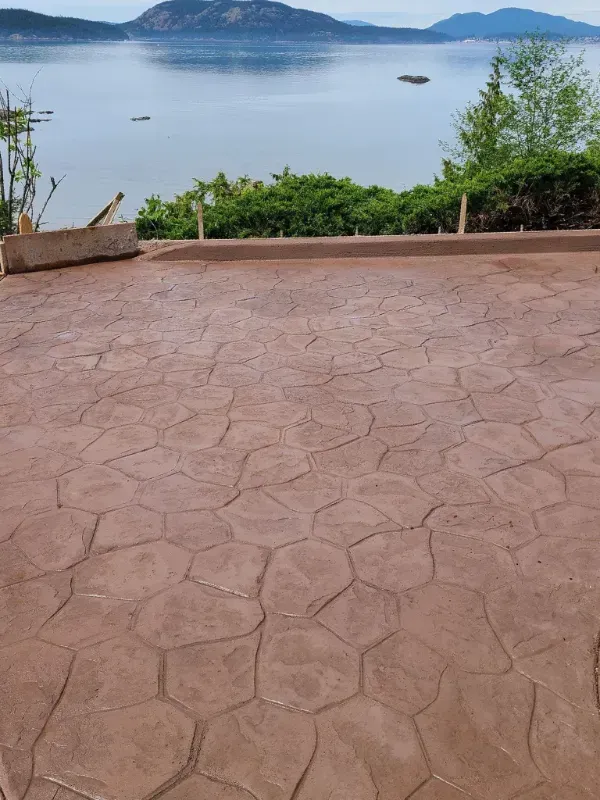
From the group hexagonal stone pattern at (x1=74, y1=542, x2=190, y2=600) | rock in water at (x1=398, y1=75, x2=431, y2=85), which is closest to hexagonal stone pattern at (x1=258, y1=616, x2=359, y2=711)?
hexagonal stone pattern at (x1=74, y1=542, x2=190, y2=600)

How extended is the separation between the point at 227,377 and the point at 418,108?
10374 cm

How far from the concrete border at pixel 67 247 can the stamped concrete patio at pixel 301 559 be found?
164cm

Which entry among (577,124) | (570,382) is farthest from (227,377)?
(577,124)

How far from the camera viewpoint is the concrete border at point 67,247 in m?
7.77

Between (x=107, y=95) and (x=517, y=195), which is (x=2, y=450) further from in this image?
(x=107, y=95)

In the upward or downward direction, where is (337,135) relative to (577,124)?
downward

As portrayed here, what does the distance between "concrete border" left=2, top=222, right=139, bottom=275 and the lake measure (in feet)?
41.5

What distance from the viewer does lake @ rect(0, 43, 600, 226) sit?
51812mm

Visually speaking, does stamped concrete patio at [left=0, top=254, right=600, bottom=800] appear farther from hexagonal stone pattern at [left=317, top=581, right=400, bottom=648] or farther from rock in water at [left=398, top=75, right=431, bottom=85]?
rock in water at [left=398, top=75, right=431, bottom=85]

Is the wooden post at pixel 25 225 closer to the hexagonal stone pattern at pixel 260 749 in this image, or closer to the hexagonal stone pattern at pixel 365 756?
the hexagonal stone pattern at pixel 260 749

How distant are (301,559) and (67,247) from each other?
5.67m

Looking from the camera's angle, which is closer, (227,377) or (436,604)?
(436,604)

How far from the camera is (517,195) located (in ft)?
36.2

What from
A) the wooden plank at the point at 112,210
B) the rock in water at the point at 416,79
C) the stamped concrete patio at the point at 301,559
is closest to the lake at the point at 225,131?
the rock in water at the point at 416,79
